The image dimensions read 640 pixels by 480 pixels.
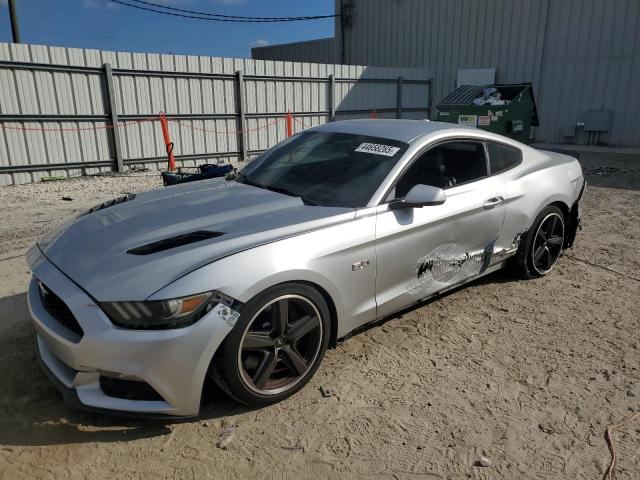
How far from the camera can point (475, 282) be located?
15.0 ft

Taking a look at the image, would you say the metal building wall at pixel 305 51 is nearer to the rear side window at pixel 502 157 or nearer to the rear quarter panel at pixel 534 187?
the rear quarter panel at pixel 534 187

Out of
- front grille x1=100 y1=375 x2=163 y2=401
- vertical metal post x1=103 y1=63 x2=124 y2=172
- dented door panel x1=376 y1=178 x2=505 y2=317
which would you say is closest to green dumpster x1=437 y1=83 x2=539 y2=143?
vertical metal post x1=103 y1=63 x2=124 y2=172

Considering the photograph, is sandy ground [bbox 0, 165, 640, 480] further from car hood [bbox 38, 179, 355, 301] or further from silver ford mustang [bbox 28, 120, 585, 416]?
car hood [bbox 38, 179, 355, 301]

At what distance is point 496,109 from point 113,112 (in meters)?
9.20

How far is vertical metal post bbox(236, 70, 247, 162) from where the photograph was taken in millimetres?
13100

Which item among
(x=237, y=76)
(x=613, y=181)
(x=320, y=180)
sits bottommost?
(x=613, y=181)

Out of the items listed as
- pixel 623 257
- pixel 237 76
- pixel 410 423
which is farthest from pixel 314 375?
pixel 237 76

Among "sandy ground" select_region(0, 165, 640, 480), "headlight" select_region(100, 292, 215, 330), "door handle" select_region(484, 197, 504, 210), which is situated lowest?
"sandy ground" select_region(0, 165, 640, 480)

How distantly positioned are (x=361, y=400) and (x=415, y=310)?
129 cm

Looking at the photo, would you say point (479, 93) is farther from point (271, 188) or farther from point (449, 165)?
point (271, 188)

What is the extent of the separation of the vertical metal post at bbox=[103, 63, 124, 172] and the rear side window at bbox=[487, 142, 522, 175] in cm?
930

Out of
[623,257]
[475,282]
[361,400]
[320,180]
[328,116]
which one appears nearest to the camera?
[361,400]

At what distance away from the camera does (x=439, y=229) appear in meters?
3.45

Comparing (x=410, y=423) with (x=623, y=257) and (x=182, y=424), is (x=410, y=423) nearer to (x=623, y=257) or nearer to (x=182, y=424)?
(x=182, y=424)
